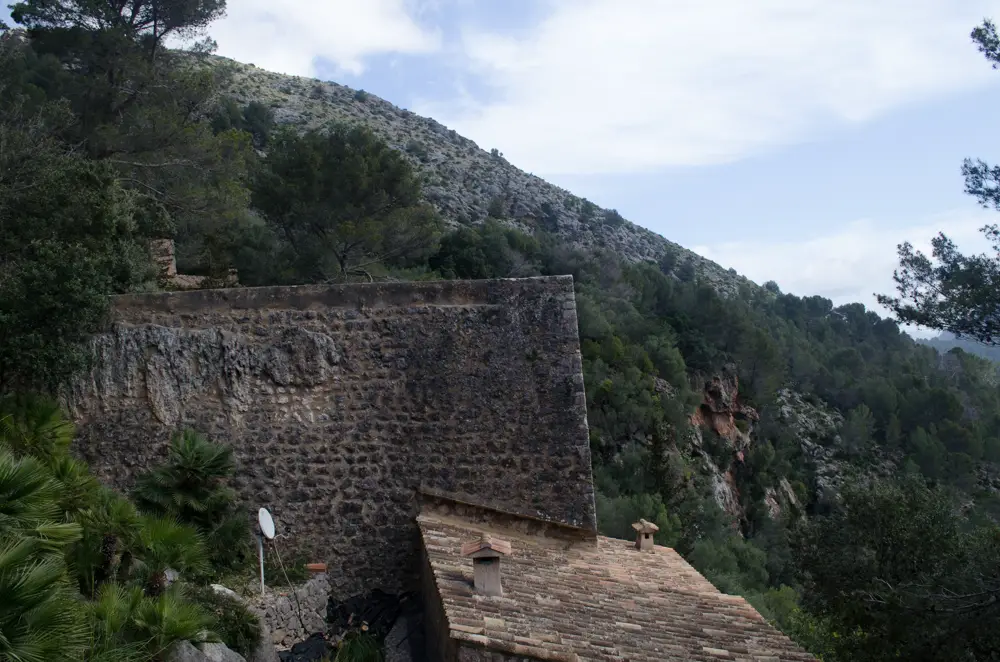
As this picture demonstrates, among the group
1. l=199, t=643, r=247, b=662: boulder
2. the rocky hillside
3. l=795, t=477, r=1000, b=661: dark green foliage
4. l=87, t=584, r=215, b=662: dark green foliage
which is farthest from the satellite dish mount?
the rocky hillside

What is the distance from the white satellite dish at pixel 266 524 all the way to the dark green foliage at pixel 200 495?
21.0 inches

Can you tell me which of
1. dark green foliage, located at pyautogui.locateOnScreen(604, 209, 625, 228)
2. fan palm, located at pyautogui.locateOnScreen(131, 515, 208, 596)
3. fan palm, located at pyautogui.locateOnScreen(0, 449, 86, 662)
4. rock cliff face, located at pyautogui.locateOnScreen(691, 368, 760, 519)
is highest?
dark green foliage, located at pyautogui.locateOnScreen(604, 209, 625, 228)

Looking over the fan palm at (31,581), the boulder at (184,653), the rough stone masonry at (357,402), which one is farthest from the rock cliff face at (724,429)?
the fan palm at (31,581)

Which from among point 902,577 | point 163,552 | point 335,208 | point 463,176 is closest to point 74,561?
point 163,552

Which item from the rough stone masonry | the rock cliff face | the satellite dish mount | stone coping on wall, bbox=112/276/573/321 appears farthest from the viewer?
the rock cliff face

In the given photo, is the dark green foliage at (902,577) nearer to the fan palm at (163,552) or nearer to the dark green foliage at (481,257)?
the fan palm at (163,552)

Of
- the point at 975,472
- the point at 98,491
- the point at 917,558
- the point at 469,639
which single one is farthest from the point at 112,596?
the point at 975,472

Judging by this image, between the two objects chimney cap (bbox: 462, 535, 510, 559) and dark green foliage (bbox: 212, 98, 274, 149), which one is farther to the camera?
dark green foliage (bbox: 212, 98, 274, 149)

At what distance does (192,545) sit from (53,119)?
454 inches

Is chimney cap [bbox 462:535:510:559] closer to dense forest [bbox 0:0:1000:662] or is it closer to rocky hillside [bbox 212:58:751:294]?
dense forest [bbox 0:0:1000:662]

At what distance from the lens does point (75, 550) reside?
623 cm

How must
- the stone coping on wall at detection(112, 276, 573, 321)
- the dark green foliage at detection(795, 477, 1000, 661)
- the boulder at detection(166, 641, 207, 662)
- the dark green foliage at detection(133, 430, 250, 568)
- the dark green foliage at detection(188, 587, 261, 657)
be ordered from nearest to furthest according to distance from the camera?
the boulder at detection(166, 641, 207, 662)
the dark green foliage at detection(188, 587, 261, 657)
the dark green foliage at detection(133, 430, 250, 568)
the dark green foliage at detection(795, 477, 1000, 661)
the stone coping on wall at detection(112, 276, 573, 321)

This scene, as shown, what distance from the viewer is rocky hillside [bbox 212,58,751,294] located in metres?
43.2

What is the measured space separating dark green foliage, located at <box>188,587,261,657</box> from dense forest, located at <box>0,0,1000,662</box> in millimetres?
479
